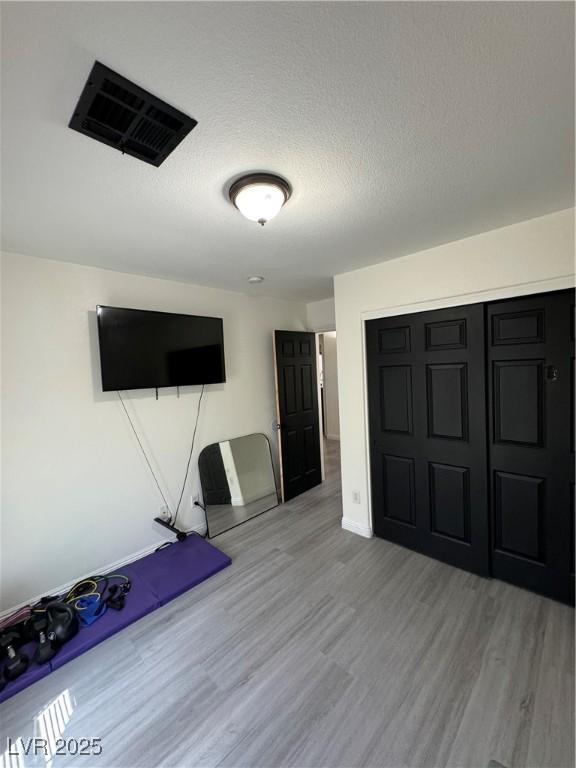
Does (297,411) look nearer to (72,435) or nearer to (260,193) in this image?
(72,435)

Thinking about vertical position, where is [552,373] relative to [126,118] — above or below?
below

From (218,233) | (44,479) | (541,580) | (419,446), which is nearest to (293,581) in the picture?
(419,446)

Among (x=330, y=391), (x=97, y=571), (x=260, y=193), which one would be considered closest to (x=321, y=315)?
(x=330, y=391)

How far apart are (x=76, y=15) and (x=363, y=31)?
2.36 feet

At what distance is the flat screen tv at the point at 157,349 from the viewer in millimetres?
2447

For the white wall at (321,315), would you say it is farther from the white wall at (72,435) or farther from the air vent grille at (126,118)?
the air vent grille at (126,118)

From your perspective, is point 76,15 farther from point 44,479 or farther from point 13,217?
point 44,479

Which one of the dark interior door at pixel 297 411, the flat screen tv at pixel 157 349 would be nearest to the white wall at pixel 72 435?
the flat screen tv at pixel 157 349

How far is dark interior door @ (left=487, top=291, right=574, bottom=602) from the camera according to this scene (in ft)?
6.34

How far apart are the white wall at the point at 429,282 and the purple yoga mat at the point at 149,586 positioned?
55.7 inches

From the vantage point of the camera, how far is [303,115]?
1.08 m

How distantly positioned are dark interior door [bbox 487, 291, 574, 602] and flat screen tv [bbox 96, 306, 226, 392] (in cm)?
241

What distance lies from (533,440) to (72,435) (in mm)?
3310

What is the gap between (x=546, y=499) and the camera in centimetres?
203
